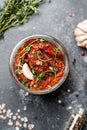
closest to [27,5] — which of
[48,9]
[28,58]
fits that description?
[48,9]

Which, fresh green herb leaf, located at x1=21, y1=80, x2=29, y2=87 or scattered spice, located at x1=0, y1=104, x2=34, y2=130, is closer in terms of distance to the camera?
fresh green herb leaf, located at x1=21, y1=80, x2=29, y2=87

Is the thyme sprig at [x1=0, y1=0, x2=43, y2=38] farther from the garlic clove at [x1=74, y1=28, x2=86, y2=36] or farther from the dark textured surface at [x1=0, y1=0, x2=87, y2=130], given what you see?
the garlic clove at [x1=74, y1=28, x2=86, y2=36]

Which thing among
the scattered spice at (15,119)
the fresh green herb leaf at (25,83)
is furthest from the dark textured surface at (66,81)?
the fresh green herb leaf at (25,83)

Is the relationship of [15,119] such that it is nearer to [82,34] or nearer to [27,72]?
[27,72]

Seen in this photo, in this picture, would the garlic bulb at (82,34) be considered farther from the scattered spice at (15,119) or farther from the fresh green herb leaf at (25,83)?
the scattered spice at (15,119)

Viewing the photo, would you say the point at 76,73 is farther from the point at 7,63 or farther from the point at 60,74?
the point at 7,63

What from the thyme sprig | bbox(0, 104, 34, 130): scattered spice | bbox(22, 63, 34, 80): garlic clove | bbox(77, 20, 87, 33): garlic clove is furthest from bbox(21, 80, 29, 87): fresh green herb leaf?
bbox(77, 20, 87, 33): garlic clove

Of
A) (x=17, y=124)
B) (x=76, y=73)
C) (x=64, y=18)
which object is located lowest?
(x=17, y=124)
